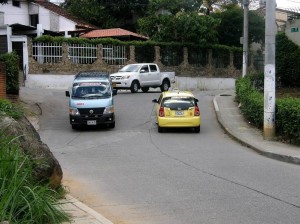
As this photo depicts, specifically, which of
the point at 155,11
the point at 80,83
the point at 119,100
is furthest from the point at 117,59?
the point at 80,83

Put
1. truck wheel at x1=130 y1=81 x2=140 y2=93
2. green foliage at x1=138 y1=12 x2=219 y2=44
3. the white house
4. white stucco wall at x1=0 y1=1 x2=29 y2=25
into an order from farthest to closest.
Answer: the white house → white stucco wall at x1=0 y1=1 x2=29 y2=25 → green foliage at x1=138 y1=12 x2=219 y2=44 → truck wheel at x1=130 y1=81 x2=140 y2=93

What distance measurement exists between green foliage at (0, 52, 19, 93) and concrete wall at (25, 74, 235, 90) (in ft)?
38.2

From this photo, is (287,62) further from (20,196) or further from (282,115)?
(20,196)

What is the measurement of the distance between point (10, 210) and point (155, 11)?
135 feet

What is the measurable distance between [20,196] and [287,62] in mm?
24923

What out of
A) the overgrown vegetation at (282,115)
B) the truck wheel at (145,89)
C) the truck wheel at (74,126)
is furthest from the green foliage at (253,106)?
the truck wheel at (145,89)

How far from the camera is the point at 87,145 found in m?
16.8

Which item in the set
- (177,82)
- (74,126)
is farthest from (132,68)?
(74,126)

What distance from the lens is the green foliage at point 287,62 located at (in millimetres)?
28469

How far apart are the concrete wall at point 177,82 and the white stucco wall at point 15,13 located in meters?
11.8

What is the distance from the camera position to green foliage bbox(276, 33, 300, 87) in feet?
93.4

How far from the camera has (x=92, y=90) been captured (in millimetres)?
21125

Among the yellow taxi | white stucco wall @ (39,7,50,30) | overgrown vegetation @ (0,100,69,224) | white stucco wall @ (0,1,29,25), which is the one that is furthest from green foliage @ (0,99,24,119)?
white stucco wall @ (39,7,50,30)

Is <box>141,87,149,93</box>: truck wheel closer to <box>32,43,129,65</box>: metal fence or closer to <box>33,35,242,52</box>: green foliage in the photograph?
<box>32,43,129,65</box>: metal fence
